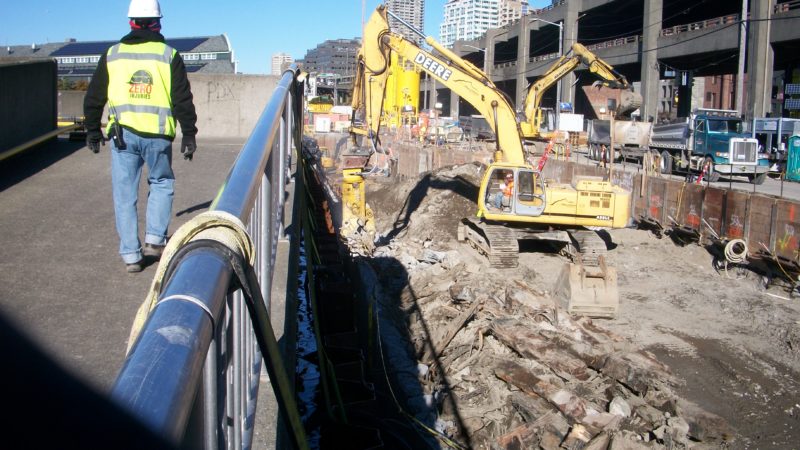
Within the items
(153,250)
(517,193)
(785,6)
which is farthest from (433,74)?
(785,6)

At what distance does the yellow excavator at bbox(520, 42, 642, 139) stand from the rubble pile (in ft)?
20.8

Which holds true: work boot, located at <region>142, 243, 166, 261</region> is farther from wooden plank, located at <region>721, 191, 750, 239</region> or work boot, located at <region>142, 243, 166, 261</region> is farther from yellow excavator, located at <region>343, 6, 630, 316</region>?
wooden plank, located at <region>721, 191, 750, 239</region>

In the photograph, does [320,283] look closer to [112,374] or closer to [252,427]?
[112,374]

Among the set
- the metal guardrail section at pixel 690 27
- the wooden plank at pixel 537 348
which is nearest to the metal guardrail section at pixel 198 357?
the wooden plank at pixel 537 348

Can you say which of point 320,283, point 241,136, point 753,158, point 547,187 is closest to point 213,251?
point 320,283

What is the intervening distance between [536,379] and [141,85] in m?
7.21

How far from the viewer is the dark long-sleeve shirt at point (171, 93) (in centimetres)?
494

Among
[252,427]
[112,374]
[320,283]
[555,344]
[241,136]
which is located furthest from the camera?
[241,136]

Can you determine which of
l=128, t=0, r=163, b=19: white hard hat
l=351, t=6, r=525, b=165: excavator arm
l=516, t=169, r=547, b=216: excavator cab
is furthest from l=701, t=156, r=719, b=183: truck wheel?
l=128, t=0, r=163, b=19: white hard hat

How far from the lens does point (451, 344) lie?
12.2 meters

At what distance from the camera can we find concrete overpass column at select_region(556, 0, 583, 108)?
54.4 m

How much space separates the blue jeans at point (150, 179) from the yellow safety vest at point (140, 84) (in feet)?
0.40

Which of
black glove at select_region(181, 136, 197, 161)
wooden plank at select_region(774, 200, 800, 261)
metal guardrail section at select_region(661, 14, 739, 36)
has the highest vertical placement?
metal guardrail section at select_region(661, 14, 739, 36)

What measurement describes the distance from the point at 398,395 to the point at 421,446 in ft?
5.95
